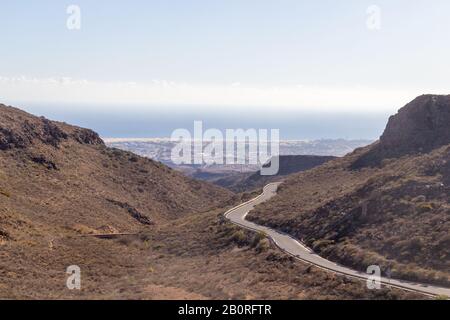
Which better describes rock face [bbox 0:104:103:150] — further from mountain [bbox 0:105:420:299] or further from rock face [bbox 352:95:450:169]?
rock face [bbox 352:95:450:169]

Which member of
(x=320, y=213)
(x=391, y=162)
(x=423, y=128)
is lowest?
(x=320, y=213)

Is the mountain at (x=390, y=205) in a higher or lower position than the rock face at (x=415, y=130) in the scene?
lower

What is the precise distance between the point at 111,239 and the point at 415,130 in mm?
34630

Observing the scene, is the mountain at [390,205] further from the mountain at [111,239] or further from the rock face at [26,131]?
the rock face at [26,131]

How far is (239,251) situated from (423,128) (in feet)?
99.6

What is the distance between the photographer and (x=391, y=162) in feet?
148

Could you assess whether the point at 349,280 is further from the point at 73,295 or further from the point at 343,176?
the point at 343,176

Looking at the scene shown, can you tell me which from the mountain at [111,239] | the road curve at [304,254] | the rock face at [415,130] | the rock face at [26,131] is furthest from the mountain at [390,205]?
the rock face at [26,131]

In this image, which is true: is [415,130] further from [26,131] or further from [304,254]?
[26,131]

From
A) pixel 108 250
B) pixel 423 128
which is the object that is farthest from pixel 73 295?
pixel 423 128

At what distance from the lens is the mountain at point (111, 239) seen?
20.6 metres

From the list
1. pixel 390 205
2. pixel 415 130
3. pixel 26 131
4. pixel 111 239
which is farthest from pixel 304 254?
pixel 26 131

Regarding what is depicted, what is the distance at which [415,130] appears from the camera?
4950 cm

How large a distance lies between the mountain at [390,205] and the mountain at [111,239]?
3311 mm
